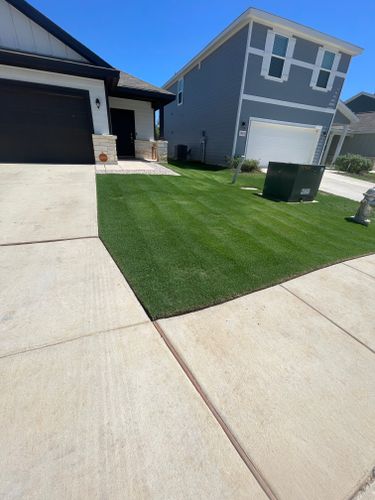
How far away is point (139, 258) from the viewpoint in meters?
2.98

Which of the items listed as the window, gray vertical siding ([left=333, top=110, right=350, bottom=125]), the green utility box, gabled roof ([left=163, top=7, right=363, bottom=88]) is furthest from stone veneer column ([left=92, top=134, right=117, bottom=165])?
gray vertical siding ([left=333, top=110, right=350, bottom=125])

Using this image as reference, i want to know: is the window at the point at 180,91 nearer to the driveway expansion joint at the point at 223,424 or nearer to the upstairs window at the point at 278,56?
the upstairs window at the point at 278,56

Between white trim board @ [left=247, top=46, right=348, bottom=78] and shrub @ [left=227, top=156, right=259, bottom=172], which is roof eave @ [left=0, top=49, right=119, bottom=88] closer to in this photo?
shrub @ [left=227, top=156, right=259, bottom=172]

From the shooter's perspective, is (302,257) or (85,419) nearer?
(85,419)

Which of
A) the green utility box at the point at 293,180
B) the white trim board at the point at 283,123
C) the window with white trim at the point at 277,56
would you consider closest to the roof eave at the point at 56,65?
the green utility box at the point at 293,180

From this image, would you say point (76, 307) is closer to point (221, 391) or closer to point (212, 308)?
point (212, 308)

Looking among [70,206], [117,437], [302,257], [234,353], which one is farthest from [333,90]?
[117,437]

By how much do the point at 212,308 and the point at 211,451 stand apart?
3.79 feet

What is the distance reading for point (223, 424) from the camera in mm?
1362

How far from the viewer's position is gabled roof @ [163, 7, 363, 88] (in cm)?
981

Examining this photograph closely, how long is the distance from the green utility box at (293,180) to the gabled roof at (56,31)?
7.11 metres

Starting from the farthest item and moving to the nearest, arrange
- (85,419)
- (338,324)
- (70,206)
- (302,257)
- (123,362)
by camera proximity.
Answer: (70,206), (302,257), (338,324), (123,362), (85,419)

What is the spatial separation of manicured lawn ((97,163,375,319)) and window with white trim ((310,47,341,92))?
9752 mm

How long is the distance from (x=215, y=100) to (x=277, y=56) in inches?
139
